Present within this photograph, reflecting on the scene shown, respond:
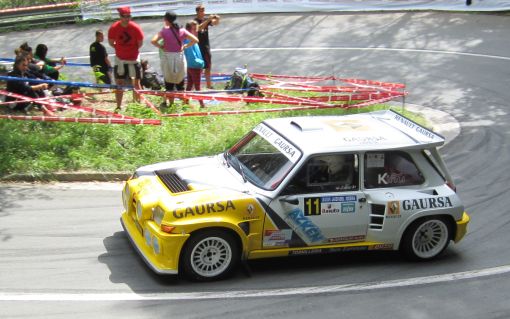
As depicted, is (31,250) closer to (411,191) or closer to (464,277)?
(411,191)

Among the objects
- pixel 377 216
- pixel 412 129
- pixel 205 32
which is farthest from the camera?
pixel 205 32

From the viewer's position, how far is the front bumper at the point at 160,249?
292 inches

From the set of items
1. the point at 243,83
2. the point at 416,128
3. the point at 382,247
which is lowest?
the point at 382,247

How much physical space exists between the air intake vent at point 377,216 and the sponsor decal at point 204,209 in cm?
154

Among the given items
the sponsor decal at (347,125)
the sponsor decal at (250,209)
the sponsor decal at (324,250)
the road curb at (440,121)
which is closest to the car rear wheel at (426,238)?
the sponsor decal at (324,250)

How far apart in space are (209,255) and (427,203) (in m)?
2.44

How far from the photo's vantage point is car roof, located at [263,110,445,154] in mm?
8227

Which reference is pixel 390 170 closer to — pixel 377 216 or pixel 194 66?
pixel 377 216

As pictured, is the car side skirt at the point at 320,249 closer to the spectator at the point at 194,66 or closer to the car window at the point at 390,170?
the car window at the point at 390,170

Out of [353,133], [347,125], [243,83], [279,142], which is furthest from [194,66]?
[353,133]

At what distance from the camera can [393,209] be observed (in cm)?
823

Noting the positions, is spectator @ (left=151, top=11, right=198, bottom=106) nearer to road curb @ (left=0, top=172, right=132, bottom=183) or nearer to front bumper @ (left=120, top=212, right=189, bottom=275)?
road curb @ (left=0, top=172, right=132, bottom=183)

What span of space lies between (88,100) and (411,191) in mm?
8044

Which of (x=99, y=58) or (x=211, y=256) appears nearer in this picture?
(x=211, y=256)
